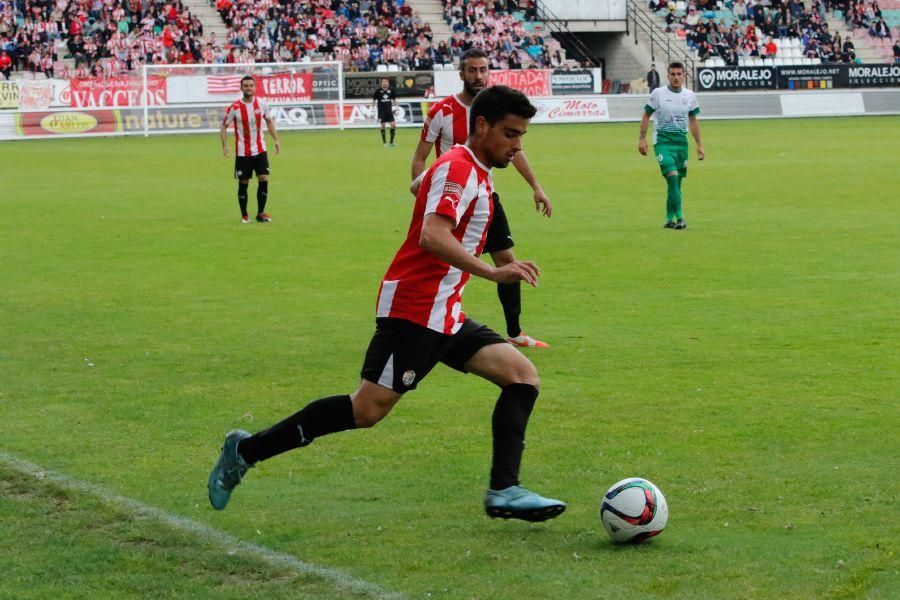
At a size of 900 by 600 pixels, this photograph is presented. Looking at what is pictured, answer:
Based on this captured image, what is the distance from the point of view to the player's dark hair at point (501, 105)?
5688 millimetres

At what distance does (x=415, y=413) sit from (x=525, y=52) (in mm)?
50083

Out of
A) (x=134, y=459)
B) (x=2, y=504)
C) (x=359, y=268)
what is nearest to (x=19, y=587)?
(x=2, y=504)

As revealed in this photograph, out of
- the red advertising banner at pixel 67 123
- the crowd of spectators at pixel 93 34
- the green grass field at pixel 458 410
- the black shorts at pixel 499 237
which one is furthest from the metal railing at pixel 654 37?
the black shorts at pixel 499 237

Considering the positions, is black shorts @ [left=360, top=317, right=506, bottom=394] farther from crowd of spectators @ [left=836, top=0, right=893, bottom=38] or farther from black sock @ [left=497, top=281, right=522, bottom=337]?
crowd of spectators @ [left=836, top=0, right=893, bottom=38]

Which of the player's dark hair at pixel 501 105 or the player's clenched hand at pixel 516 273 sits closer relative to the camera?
the player's clenched hand at pixel 516 273

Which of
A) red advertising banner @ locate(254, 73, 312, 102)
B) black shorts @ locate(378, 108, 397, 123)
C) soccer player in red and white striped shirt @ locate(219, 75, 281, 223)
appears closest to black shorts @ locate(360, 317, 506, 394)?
soccer player in red and white striped shirt @ locate(219, 75, 281, 223)

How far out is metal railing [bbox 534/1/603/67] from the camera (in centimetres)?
5928

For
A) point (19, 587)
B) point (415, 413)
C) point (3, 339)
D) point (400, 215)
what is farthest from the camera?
point (400, 215)

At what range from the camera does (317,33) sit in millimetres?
53500

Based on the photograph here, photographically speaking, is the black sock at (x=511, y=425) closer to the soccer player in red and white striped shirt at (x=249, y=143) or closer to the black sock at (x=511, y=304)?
the black sock at (x=511, y=304)

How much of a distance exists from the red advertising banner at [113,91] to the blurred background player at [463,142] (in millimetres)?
35143

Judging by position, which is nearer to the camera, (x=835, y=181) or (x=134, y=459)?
(x=134, y=459)

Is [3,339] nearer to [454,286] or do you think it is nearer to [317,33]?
[454,286]

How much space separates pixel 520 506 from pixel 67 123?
4065 centimetres
